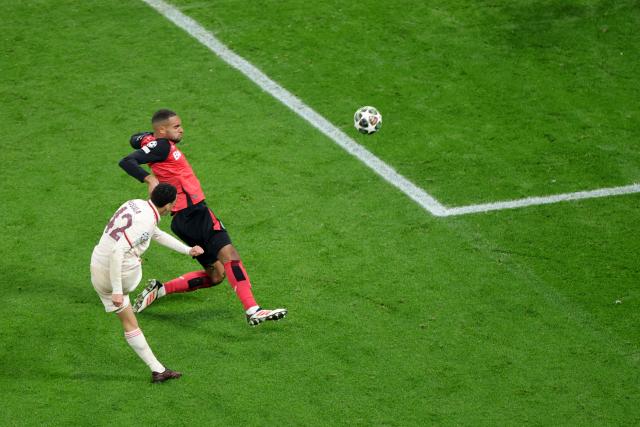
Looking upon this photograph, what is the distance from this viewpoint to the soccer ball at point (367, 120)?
1110 centimetres

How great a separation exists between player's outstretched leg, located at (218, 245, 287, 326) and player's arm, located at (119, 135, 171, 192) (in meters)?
0.88

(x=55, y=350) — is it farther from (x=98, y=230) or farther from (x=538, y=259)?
(x=538, y=259)

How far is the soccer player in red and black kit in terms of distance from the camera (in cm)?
883

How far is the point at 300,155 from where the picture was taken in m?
11.5

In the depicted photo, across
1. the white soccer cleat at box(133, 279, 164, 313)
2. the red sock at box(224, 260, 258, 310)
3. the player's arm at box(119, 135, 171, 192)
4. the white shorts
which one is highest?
the player's arm at box(119, 135, 171, 192)

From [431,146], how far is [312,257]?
251 cm

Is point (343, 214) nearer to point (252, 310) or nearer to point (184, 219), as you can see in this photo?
point (184, 219)

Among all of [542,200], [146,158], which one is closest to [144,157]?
[146,158]

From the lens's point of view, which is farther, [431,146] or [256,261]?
[431,146]

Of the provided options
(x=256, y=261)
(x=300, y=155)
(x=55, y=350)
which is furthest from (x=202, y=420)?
(x=300, y=155)

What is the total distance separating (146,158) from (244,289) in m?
1.35

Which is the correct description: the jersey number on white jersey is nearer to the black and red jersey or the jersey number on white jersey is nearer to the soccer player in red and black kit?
the soccer player in red and black kit

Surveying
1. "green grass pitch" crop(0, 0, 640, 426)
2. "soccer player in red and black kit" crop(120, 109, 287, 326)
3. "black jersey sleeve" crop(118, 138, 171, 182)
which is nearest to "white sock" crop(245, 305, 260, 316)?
"soccer player in red and black kit" crop(120, 109, 287, 326)

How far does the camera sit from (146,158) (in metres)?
8.88
